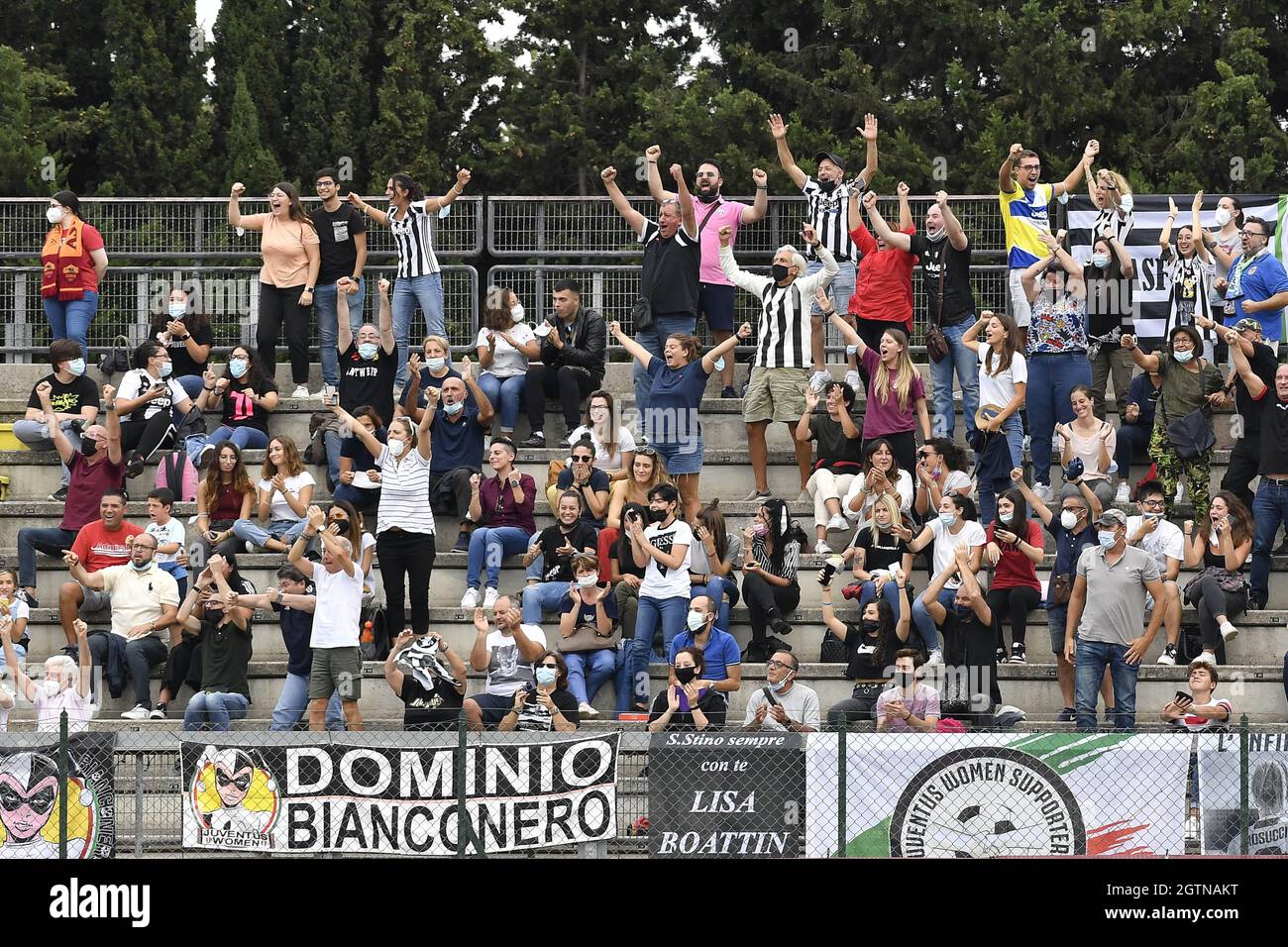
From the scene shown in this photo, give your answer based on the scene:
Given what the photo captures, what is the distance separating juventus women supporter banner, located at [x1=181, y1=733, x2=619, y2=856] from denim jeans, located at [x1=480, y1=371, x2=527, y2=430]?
5721mm

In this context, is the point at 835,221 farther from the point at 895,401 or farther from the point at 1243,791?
the point at 1243,791

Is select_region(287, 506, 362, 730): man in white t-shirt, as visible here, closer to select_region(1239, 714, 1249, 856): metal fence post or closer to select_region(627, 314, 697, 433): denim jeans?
select_region(627, 314, 697, 433): denim jeans

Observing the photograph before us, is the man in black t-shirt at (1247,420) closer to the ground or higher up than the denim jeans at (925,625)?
higher up

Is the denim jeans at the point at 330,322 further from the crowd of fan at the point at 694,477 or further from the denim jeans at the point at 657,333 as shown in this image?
the denim jeans at the point at 657,333

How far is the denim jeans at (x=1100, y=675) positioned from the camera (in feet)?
55.1

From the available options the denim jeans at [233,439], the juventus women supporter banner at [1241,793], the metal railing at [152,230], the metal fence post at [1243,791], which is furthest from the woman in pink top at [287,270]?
the metal fence post at [1243,791]

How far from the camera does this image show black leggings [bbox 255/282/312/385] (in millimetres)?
21031

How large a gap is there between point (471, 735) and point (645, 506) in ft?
11.9

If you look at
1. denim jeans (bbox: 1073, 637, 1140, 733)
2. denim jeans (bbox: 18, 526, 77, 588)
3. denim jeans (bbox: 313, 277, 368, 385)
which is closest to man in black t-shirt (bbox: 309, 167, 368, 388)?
denim jeans (bbox: 313, 277, 368, 385)

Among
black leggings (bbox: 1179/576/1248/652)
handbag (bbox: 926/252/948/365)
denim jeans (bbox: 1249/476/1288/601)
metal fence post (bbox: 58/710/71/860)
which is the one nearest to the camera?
metal fence post (bbox: 58/710/71/860)

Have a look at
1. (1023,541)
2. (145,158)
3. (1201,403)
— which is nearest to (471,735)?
(1023,541)

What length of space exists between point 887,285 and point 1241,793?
708 centimetres
